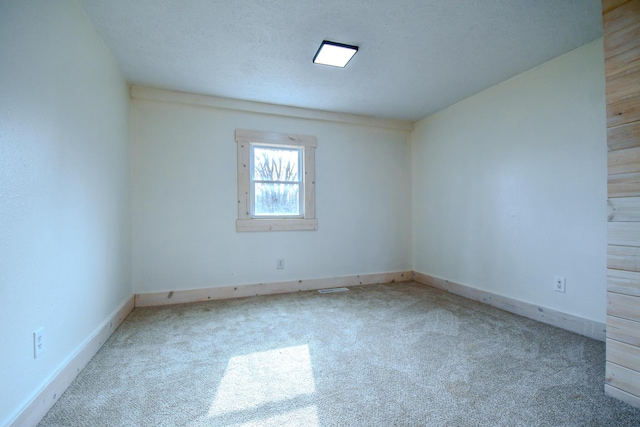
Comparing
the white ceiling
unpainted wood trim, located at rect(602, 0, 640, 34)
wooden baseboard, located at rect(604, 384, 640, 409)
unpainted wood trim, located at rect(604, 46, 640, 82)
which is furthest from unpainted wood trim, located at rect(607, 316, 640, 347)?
the white ceiling

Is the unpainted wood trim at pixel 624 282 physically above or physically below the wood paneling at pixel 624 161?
below

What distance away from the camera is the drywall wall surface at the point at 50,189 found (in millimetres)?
1168

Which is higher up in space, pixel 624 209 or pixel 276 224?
pixel 624 209

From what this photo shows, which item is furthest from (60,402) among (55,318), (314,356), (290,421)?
(314,356)

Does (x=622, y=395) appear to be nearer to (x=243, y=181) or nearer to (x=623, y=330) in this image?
(x=623, y=330)

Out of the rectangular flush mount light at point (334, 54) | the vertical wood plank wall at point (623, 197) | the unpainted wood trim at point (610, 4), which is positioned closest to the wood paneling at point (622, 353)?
the vertical wood plank wall at point (623, 197)

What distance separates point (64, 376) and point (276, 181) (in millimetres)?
2567

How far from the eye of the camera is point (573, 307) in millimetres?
2316

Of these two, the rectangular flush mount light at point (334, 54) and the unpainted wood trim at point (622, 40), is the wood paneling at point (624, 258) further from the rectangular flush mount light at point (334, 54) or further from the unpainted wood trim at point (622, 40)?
the rectangular flush mount light at point (334, 54)

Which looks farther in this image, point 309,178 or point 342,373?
point 309,178

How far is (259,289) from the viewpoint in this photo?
136 inches

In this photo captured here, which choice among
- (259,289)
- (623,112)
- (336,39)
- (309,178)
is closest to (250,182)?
(309,178)

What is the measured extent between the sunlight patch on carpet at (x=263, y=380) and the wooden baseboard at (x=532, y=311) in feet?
6.98

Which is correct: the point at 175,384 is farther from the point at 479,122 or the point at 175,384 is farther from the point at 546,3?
the point at 479,122
